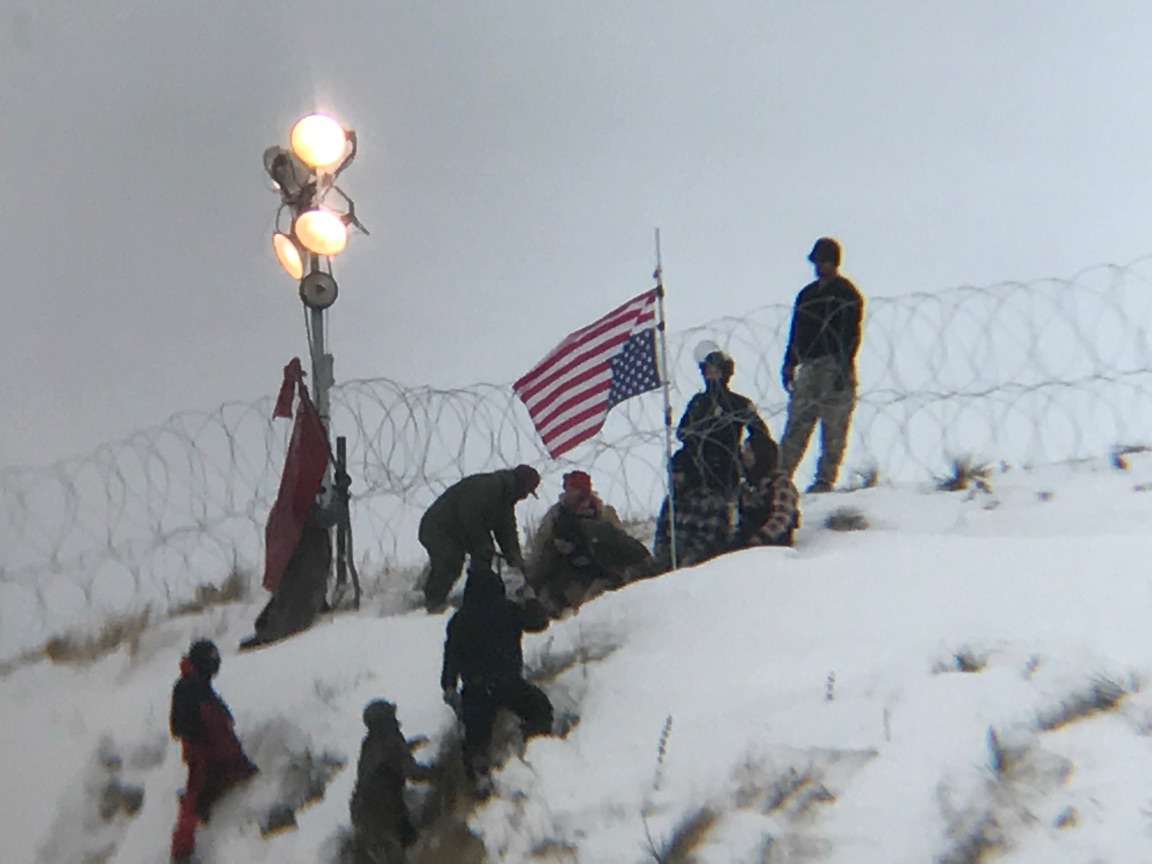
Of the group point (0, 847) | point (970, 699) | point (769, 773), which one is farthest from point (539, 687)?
point (0, 847)

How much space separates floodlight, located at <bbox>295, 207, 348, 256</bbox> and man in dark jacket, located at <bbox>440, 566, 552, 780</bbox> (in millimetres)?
1773

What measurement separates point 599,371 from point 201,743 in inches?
76.8

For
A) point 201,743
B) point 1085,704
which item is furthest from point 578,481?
point 1085,704

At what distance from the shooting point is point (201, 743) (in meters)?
4.02

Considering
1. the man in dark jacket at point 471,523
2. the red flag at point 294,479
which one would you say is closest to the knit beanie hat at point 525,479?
the man in dark jacket at point 471,523

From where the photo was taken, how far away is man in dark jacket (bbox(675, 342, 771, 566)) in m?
4.86

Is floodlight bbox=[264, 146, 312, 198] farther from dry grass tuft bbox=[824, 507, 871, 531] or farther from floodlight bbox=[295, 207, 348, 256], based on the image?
dry grass tuft bbox=[824, 507, 871, 531]

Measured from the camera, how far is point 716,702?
11.2 feet

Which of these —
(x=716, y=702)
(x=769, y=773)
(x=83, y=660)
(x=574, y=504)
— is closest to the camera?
(x=769, y=773)

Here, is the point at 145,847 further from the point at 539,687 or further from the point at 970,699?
the point at 970,699

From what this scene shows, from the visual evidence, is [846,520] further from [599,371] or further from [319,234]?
[319,234]

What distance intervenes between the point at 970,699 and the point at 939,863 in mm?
593

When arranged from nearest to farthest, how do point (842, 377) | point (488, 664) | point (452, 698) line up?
1. point (488, 664)
2. point (452, 698)
3. point (842, 377)

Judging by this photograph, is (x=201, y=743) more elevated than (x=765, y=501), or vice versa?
(x=765, y=501)
